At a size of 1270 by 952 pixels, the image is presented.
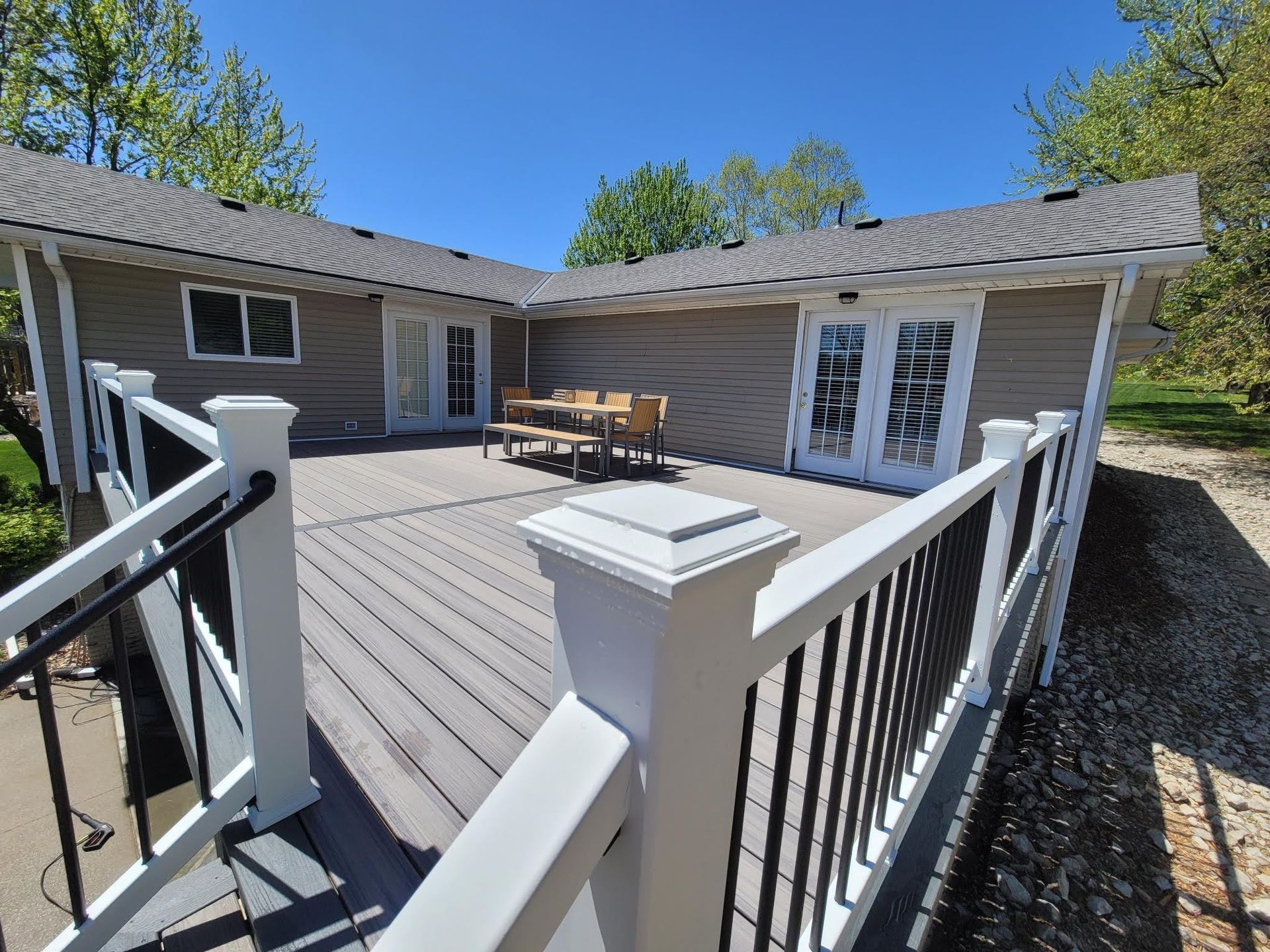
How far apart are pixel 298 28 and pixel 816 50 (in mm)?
14558

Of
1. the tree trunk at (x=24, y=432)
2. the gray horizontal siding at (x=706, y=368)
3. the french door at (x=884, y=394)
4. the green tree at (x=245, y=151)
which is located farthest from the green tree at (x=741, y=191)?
the tree trunk at (x=24, y=432)

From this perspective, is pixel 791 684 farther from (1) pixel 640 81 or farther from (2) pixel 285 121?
(2) pixel 285 121

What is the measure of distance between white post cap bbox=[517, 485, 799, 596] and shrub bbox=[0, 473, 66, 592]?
40.6 feet

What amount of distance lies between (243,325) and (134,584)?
8.23 m

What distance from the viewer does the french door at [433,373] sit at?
926 cm

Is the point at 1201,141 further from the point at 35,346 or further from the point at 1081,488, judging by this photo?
the point at 35,346

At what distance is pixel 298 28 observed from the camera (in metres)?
15.6

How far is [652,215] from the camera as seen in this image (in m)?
21.4

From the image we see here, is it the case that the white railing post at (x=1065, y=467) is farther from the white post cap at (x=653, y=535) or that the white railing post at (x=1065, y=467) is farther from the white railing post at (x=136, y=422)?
the white railing post at (x=136, y=422)

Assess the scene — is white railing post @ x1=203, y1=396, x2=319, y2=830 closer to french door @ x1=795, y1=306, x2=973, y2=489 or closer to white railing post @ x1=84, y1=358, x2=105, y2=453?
french door @ x1=795, y1=306, x2=973, y2=489

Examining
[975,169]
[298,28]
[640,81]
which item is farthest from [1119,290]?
[298,28]

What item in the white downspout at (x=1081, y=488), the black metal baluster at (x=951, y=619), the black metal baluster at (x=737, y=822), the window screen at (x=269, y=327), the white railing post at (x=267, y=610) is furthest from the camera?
the window screen at (x=269, y=327)

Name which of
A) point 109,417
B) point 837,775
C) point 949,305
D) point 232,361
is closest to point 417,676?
point 837,775

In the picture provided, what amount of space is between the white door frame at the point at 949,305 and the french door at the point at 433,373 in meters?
5.97
